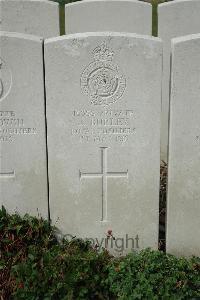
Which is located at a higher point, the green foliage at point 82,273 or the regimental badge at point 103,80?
the regimental badge at point 103,80

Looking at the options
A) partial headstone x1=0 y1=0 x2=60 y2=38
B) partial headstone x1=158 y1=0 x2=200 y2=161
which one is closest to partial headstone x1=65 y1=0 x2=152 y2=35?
partial headstone x1=158 y1=0 x2=200 y2=161

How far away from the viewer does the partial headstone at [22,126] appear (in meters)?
3.86

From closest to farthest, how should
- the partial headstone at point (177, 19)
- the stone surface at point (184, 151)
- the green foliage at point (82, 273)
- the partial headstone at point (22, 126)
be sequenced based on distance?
the green foliage at point (82, 273) → the stone surface at point (184, 151) → the partial headstone at point (22, 126) → the partial headstone at point (177, 19)

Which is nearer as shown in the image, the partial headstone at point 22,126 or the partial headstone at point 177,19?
the partial headstone at point 22,126

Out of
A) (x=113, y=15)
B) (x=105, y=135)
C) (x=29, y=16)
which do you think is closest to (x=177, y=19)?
(x=113, y=15)

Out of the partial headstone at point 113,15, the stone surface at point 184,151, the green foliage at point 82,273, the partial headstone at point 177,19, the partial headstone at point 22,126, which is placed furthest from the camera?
the partial headstone at point 113,15

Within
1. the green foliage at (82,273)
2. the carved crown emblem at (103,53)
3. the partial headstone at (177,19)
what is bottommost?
the green foliage at (82,273)

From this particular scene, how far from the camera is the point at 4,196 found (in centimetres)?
435

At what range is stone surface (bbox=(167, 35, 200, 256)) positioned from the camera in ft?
12.3

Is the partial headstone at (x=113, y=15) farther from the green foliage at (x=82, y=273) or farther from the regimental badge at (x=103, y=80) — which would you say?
the green foliage at (x=82, y=273)

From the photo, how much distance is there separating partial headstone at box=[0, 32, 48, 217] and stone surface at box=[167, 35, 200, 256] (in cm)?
114

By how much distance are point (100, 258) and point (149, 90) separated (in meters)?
1.50

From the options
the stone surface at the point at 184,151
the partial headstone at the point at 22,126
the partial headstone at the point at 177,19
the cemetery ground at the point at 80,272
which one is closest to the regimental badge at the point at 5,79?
the partial headstone at the point at 22,126

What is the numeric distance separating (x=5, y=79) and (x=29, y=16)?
2.22 metres
